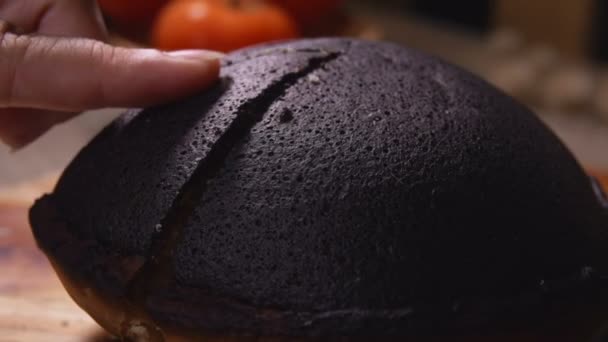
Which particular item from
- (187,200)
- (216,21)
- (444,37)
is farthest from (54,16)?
(444,37)

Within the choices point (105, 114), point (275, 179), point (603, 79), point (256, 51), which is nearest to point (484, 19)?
point (603, 79)

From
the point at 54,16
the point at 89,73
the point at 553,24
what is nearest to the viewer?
the point at 89,73

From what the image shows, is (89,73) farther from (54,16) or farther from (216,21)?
(216,21)

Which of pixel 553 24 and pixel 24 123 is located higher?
pixel 553 24

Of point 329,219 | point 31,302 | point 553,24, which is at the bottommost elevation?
point 31,302

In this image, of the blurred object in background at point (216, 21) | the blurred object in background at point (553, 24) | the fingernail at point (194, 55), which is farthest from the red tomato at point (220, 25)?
the blurred object in background at point (553, 24)

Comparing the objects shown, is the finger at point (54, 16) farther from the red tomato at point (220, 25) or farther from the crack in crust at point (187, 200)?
the red tomato at point (220, 25)

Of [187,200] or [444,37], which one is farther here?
[444,37]
